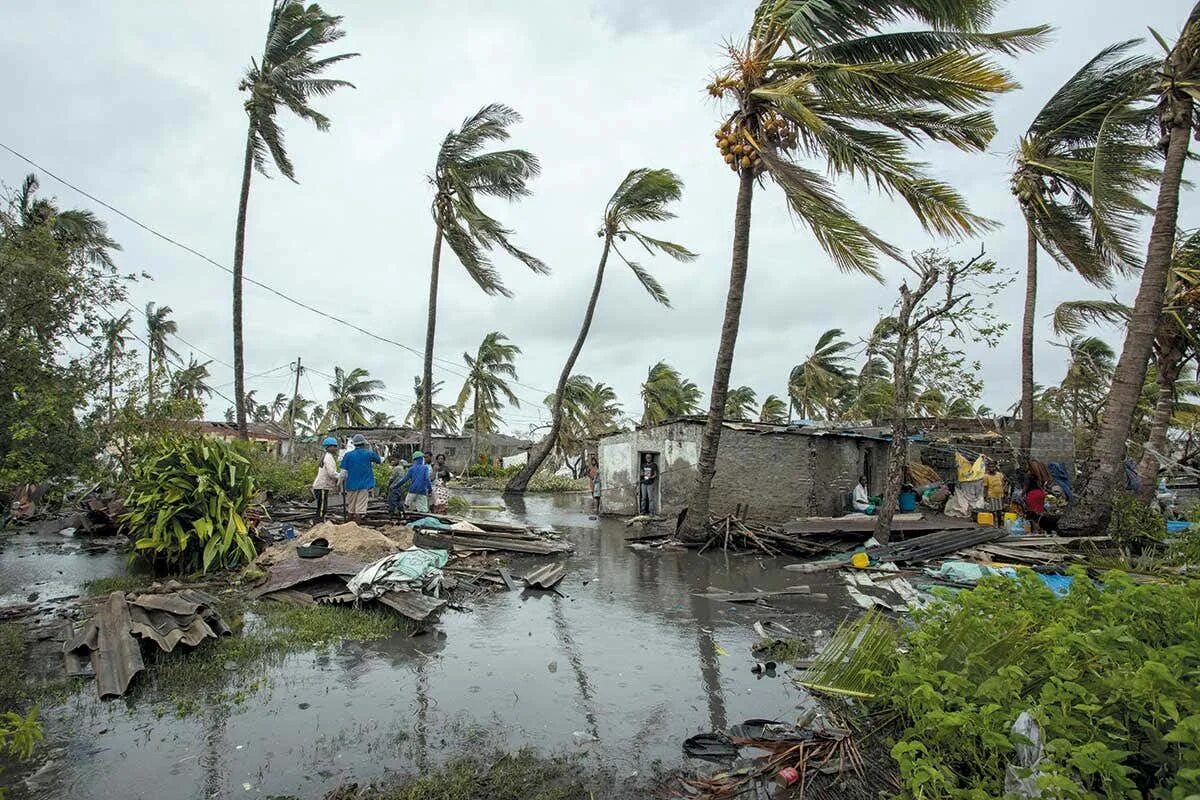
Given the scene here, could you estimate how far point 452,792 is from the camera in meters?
3.43

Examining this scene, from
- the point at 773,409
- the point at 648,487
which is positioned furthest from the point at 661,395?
A: the point at 648,487

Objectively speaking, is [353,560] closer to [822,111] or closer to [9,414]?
[9,414]

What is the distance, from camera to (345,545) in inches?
357

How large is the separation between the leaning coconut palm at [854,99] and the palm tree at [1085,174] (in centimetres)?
288

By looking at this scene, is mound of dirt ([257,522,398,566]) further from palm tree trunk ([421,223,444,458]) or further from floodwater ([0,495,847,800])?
palm tree trunk ([421,223,444,458])

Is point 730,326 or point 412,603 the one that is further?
point 730,326

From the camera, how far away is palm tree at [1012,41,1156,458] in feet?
34.2

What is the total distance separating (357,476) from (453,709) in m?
7.73

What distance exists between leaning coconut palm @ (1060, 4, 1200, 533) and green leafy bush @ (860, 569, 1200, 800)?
8849 mm

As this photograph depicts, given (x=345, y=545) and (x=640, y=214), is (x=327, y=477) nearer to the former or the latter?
(x=345, y=545)

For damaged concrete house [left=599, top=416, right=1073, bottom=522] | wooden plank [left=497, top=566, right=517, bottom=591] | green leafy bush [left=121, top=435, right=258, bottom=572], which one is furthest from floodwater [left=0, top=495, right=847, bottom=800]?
damaged concrete house [left=599, top=416, right=1073, bottom=522]

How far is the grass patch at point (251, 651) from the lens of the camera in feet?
15.5

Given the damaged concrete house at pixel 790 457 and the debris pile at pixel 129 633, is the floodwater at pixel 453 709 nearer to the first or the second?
the debris pile at pixel 129 633

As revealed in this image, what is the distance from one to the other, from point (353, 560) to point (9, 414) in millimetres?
4603
